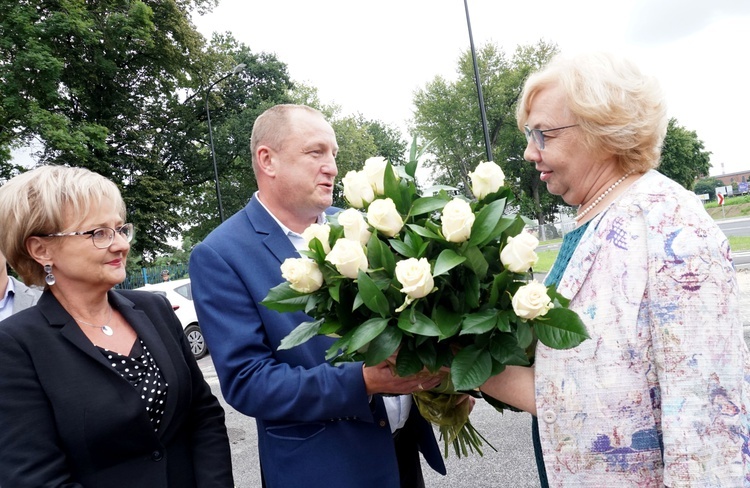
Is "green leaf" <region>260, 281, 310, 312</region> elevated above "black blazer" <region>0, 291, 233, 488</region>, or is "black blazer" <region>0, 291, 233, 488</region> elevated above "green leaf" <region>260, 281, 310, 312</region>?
"green leaf" <region>260, 281, 310, 312</region>

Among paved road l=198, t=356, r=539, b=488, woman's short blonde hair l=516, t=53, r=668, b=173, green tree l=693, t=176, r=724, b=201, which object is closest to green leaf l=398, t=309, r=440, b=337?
woman's short blonde hair l=516, t=53, r=668, b=173

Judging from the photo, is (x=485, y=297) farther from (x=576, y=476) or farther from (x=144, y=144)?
(x=144, y=144)

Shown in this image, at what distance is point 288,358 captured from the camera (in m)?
1.88

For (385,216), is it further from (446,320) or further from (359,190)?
(446,320)

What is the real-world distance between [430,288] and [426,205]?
31 centimetres

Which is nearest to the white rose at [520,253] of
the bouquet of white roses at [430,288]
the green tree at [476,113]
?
the bouquet of white roses at [430,288]

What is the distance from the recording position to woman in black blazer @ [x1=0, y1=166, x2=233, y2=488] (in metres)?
1.58

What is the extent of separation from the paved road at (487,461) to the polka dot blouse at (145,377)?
8.19 feet

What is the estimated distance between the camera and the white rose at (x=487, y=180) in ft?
5.08

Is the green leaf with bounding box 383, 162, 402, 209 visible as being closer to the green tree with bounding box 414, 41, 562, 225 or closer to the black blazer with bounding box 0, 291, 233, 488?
the black blazer with bounding box 0, 291, 233, 488

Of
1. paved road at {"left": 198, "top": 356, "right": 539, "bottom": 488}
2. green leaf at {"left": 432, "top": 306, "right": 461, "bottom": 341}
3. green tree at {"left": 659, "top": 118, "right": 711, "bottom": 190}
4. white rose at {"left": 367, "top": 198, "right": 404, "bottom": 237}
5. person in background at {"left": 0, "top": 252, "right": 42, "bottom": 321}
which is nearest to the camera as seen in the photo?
green leaf at {"left": 432, "top": 306, "right": 461, "bottom": 341}

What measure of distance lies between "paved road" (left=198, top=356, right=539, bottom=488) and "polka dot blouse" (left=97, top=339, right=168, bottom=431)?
2.50m

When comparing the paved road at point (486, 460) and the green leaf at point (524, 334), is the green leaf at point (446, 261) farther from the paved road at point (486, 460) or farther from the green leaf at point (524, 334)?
the paved road at point (486, 460)

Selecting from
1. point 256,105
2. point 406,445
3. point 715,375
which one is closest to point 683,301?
point 715,375
